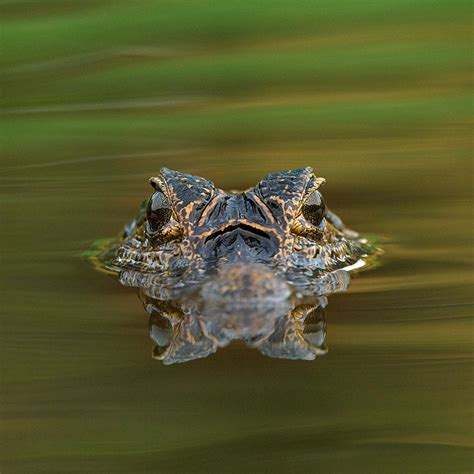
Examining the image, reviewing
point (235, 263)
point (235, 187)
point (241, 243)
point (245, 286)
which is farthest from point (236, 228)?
point (235, 187)

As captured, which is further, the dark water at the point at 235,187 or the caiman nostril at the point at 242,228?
the caiman nostril at the point at 242,228

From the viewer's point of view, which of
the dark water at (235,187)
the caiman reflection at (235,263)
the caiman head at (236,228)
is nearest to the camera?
the dark water at (235,187)

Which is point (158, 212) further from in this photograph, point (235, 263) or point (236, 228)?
point (235, 263)

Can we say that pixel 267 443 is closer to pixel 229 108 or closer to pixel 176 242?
pixel 176 242

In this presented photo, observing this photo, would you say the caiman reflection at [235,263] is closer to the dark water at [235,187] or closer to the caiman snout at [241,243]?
the caiman snout at [241,243]

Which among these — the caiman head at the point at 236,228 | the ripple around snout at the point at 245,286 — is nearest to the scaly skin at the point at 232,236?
the caiman head at the point at 236,228

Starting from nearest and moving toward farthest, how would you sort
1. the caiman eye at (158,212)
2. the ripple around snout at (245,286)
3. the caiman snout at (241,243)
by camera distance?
the ripple around snout at (245,286) < the caiman snout at (241,243) < the caiman eye at (158,212)

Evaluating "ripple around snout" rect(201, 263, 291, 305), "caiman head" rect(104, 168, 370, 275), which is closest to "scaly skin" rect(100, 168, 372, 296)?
"caiman head" rect(104, 168, 370, 275)
